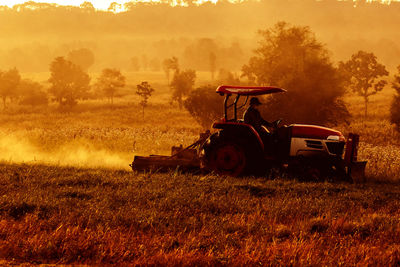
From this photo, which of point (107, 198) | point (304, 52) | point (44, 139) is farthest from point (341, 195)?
point (304, 52)

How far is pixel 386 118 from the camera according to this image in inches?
2112

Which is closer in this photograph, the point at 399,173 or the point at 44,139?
the point at 399,173

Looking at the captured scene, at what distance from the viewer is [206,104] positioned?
145 ft

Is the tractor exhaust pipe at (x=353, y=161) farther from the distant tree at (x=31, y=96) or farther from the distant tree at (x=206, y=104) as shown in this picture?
the distant tree at (x=31, y=96)

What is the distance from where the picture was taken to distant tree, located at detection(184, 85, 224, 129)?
43.8 meters

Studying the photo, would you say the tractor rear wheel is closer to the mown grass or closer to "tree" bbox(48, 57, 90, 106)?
the mown grass

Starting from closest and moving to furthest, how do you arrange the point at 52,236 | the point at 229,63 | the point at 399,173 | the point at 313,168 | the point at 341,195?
the point at 52,236 → the point at 341,195 → the point at 313,168 → the point at 399,173 → the point at 229,63

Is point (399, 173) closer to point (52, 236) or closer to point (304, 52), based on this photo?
point (52, 236)

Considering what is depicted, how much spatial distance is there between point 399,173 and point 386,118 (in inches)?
1677

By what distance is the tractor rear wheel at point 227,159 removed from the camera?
460 inches

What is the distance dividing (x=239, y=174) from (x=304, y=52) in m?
35.7

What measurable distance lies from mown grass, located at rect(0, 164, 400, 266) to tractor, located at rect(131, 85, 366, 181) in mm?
597

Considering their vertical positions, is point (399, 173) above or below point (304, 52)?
below

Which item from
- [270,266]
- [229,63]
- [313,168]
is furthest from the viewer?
[229,63]
